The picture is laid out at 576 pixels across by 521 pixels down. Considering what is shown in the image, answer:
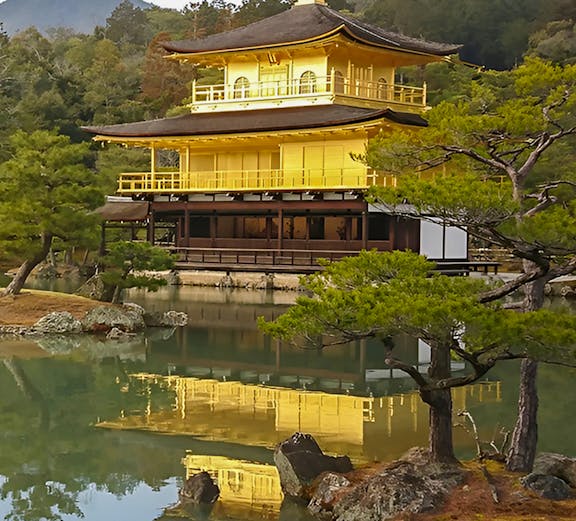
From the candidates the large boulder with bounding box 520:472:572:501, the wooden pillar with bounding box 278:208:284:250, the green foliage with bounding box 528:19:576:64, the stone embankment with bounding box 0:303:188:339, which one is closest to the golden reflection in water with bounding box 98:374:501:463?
the large boulder with bounding box 520:472:572:501

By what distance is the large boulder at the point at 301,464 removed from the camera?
8.89m

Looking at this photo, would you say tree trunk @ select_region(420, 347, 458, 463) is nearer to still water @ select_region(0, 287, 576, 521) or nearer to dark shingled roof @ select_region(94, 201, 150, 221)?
still water @ select_region(0, 287, 576, 521)

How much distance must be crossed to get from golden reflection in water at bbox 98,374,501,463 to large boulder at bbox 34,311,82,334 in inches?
202

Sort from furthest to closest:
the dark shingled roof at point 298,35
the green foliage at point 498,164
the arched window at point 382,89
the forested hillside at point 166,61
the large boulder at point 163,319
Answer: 1. the forested hillside at point 166,61
2. the arched window at point 382,89
3. the dark shingled roof at point 298,35
4. the large boulder at point 163,319
5. the green foliage at point 498,164

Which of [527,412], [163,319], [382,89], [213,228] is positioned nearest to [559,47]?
[382,89]

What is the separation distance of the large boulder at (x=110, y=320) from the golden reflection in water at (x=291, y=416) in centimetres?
515

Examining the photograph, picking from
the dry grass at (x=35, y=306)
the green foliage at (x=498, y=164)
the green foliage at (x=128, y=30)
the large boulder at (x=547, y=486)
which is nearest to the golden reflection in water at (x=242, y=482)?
the large boulder at (x=547, y=486)

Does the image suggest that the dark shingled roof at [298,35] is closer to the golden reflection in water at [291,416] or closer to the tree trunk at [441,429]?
the golden reflection in water at [291,416]

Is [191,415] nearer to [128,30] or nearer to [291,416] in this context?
[291,416]

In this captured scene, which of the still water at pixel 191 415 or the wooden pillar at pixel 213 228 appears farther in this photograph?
the wooden pillar at pixel 213 228

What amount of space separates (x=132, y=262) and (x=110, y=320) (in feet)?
5.27

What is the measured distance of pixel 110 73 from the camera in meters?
58.3

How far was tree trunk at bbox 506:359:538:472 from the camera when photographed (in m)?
8.83

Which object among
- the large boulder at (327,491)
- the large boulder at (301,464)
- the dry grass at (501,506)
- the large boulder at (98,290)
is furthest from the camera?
the large boulder at (98,290)
